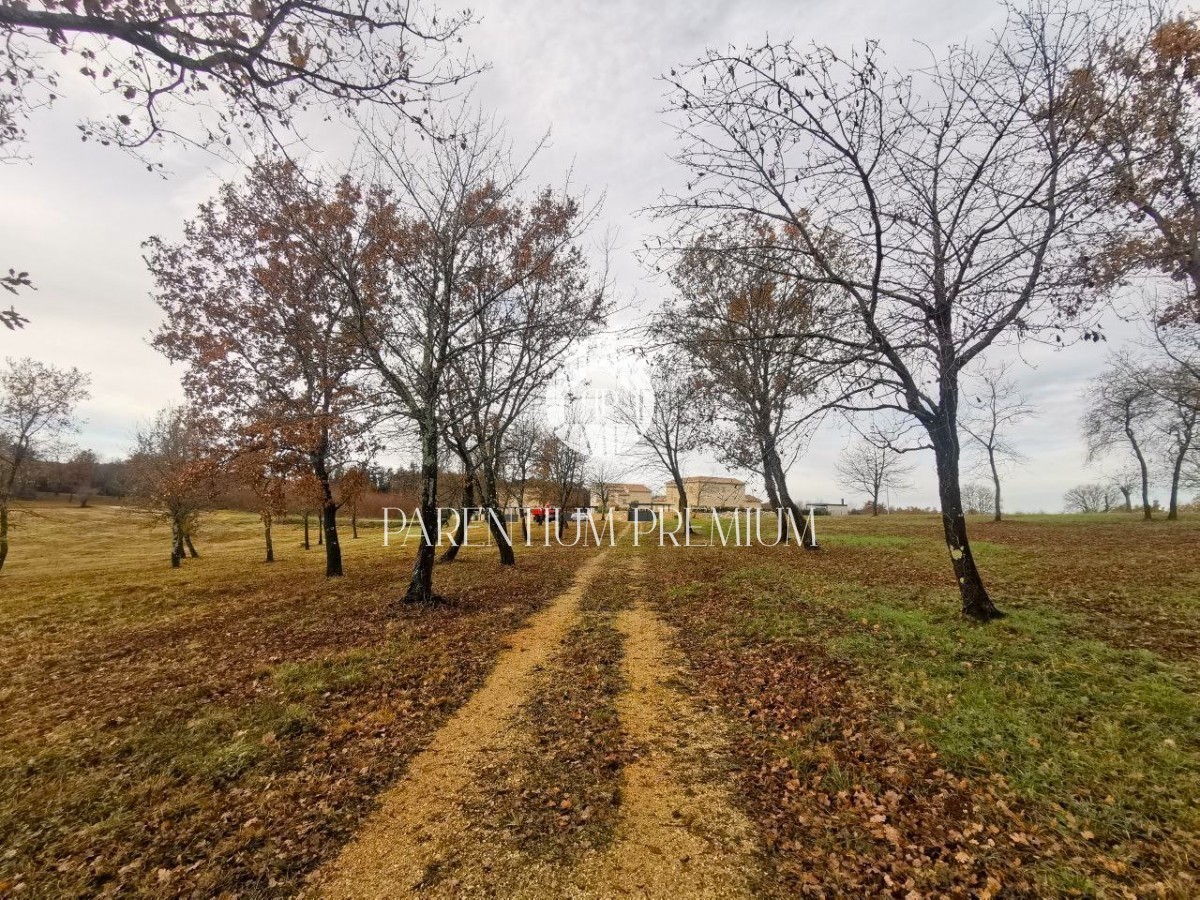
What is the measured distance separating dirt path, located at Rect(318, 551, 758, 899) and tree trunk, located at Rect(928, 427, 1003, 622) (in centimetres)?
524

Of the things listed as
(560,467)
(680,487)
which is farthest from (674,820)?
(560,467)

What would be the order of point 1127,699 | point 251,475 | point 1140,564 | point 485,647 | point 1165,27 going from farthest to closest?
point 251,475 → point 1140,564 → point 485,647 → point 1165,27 → point 1127,699

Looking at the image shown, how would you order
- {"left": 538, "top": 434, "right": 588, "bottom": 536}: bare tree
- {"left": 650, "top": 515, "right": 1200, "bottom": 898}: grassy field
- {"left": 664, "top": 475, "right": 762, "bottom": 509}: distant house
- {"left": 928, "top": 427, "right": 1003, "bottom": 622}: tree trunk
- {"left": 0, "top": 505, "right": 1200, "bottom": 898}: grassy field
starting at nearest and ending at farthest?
{"left": 650, "top": 515, "right": 1200, "bottom": 898}: grassy field, {"left": 0, "top": 505, "right": 1200, "bottom": 898}: grassy field, {"left": 928, "top": 427, "right": 1003, "bottom": 622}: tree trunk, {"left": 538, "top": 434, "right": 588, "bottom": 536}: bare tree, {"left": 664, "top": 475, "right": 762, "bottom": 509}: distant house

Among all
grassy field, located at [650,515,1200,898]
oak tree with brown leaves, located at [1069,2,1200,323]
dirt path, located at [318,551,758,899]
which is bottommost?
dirt path, located at [318,551,758,899]

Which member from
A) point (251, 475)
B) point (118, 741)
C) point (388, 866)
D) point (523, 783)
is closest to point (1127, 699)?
point (523, 783)

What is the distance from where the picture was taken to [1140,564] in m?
11.7

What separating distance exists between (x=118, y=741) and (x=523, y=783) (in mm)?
4763

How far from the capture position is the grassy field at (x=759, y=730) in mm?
3324

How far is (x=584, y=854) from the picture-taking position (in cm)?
348

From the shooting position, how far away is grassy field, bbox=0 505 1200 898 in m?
3.32

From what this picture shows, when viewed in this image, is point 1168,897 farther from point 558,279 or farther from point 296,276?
point 296,276

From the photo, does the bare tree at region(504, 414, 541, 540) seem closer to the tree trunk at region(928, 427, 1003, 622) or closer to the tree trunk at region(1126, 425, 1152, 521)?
the tree trunk at region(928, 427, 1003, 622)

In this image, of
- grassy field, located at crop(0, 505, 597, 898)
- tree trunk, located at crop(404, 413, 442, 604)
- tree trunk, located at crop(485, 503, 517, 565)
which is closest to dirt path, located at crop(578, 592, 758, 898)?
grassy field, located at crop(0, 505, 597, 898)

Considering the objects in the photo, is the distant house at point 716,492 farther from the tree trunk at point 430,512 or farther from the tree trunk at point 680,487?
the tree trunk at point 430,512
